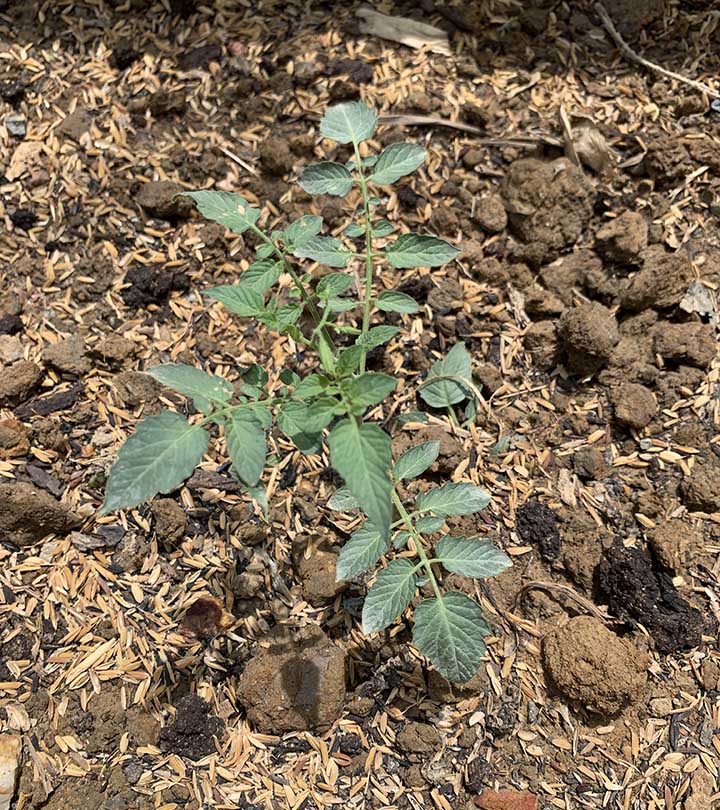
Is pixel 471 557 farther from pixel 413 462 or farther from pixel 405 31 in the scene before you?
pixel 405 31

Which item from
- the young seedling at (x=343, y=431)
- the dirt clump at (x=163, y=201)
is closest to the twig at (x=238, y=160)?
the dirt clump at (x=163, y=201)

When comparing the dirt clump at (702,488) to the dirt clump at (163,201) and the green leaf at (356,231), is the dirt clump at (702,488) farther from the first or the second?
the dirt clump at (163,201)

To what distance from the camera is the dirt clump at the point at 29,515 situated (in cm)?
198

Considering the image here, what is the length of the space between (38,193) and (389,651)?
1.92 m

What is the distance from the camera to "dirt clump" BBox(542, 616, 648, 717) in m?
1.80

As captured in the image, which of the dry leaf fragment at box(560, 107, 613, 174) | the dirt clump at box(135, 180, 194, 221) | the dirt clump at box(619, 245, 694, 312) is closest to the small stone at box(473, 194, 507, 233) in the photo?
the dry leaf fragment at box(560, 107, 613, 174)

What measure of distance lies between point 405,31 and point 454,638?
7.34 ft

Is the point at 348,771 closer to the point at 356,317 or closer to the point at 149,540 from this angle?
the point at 149,540

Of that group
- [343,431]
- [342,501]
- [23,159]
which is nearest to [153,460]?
[343,431]

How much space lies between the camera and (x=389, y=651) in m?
1.95

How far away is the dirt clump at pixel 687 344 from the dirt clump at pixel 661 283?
0.09m

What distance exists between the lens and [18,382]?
219 centimetres

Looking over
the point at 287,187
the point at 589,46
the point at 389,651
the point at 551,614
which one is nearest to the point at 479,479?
the point at 551,614

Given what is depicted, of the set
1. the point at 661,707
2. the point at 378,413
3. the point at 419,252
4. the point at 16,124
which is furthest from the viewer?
the point at 16,124
